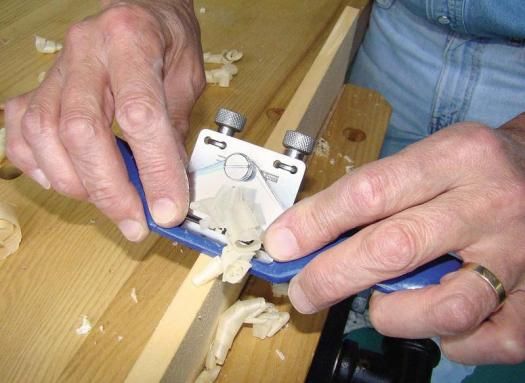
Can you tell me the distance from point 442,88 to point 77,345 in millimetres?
925

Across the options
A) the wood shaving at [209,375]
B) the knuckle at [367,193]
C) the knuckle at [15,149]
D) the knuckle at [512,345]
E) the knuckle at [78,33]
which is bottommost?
the wood shaving at [209,375]

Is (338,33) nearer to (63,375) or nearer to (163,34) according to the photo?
(163,34)

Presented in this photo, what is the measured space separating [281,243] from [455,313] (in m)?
0.22

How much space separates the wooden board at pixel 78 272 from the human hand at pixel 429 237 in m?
0.24

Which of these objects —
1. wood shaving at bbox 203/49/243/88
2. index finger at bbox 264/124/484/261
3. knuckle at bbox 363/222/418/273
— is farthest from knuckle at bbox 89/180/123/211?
wood shaving at bbox 203/49/243/88

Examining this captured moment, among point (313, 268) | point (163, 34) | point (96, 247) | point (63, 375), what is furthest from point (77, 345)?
point (163, 34)

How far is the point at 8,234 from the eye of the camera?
2.43 ft

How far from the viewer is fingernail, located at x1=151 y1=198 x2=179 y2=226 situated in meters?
0.61

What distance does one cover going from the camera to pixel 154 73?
666 mm

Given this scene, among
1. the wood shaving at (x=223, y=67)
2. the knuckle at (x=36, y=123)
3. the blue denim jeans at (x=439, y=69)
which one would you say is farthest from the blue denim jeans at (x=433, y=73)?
the knuckle at (x=36, y=123)

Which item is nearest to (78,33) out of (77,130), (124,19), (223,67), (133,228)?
(124,19)

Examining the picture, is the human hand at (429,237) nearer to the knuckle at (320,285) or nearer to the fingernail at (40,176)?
the knuckle at (320,285)

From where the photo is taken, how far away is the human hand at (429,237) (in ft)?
1.84

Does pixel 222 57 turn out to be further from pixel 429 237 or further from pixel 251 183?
pixel 429 237
